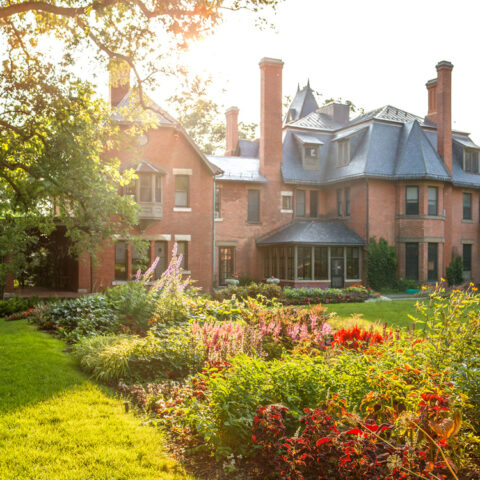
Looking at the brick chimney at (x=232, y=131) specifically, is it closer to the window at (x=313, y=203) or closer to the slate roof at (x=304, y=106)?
the window at (x=313, y=203)

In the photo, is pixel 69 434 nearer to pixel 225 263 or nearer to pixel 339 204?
pixel 225 263

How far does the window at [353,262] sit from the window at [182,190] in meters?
10.5

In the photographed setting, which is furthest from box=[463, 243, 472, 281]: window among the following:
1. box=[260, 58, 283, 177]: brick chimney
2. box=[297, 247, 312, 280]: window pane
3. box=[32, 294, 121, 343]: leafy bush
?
box=[32, 294, 121, 343]: leafy bush

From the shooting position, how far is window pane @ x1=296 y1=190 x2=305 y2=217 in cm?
3235

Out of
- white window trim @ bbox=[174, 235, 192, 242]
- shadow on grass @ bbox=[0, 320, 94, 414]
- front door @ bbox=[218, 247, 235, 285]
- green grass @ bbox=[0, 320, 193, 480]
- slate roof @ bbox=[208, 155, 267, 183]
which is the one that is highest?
slate roof @ bbox=[208, 155, 267, 183]

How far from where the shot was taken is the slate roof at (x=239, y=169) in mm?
30203

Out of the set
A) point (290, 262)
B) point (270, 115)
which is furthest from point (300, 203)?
point (270, 115)

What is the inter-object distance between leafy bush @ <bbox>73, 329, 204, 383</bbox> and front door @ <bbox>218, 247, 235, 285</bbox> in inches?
834

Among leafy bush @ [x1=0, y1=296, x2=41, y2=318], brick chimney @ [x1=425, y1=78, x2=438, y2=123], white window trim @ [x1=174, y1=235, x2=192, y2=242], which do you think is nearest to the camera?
leafy bush @ [x1=0, y1=296, x2=41, y2=318]

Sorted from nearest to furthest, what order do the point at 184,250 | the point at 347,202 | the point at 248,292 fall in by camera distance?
the point at 248,292 → the point at 184,250 → the point at 347,202

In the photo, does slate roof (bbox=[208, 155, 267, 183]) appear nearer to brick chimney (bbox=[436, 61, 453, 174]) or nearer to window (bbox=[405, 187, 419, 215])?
window (bbox=[405, 187, 419, 215])

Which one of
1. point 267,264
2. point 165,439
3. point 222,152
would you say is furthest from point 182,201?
point 222,152

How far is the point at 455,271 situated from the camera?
103 feet

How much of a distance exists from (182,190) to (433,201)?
1560cm
